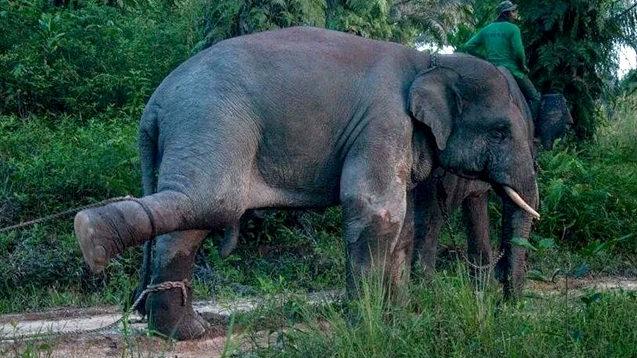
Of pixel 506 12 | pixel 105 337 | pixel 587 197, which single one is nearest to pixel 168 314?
pixel 105 337

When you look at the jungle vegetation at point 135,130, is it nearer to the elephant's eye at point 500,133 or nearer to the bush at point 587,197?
the bush at point 587,197

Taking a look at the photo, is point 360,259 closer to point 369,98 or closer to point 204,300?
point 369,98

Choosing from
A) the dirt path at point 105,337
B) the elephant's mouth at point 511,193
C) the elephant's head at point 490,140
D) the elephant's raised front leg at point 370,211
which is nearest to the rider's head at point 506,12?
the elephant's head at point 490,140

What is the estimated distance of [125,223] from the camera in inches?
240

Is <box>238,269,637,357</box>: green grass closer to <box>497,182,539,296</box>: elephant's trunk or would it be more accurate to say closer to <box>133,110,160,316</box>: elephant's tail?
<box>133,110,160,316</box>: elephant's tail

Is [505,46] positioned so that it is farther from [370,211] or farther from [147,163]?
[147,163]

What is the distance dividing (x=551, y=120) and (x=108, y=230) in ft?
13.6

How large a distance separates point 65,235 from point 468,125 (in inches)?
176

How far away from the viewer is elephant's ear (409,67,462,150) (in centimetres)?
724

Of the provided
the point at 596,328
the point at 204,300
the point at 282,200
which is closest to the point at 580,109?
the point at 204,300

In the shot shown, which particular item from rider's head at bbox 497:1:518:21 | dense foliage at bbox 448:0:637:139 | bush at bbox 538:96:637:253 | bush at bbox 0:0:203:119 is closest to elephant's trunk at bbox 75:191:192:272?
rider's head at bbox 497:1:518:21

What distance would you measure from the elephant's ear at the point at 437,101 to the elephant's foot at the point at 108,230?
211cm

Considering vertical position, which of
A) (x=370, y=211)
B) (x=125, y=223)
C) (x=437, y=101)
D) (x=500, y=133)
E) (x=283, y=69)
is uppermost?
(x=283, y=69)

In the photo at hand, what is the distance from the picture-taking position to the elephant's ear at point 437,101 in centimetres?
724
